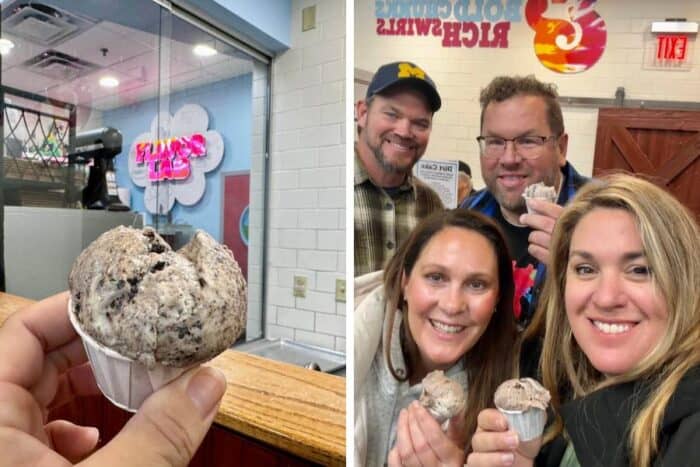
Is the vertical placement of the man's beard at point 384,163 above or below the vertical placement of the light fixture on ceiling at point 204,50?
A: below

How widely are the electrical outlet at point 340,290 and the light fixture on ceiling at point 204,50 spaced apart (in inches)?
38.7

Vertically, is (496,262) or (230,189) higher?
(230,189)

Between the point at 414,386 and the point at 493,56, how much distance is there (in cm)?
44

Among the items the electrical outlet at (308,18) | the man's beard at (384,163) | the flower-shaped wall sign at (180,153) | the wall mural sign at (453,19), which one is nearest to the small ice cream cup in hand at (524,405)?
the man's beard at (384,163)

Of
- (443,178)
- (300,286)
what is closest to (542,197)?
(443,178)

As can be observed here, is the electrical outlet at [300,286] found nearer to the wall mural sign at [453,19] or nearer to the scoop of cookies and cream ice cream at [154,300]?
the wall mural sign at [453,19]

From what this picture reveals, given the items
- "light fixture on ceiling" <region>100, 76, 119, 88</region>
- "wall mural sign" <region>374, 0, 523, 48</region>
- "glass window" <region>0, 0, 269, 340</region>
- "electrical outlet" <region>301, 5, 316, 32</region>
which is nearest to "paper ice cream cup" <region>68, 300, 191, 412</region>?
"glass window" <region>0, 0, 269, 340</region>

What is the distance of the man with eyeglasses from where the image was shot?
52cm

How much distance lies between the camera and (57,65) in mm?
860

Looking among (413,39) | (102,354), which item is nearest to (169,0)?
(413,39)

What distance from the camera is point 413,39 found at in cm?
59

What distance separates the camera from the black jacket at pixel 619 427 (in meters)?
0.41

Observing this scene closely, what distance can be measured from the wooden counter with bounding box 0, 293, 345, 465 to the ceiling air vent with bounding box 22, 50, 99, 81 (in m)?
0.41

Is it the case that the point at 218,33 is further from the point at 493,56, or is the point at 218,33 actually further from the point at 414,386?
the point at 414,386
